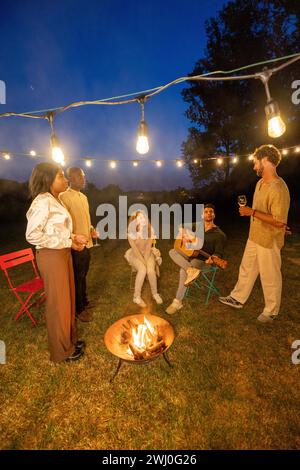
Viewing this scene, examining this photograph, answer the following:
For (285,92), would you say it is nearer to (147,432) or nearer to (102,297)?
(102,297)

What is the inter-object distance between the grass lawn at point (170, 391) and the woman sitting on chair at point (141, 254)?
0.63 meters

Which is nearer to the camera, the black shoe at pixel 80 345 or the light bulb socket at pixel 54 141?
the black shoe at pixel 80 345

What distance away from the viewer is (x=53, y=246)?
2686 mm

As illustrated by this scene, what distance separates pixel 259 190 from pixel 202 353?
2.53 meters

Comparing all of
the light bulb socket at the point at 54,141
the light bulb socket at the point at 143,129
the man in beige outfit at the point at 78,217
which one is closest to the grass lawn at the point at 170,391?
the man in beige outfit at the point at 78,217

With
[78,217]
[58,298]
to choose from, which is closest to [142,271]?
[78,217]

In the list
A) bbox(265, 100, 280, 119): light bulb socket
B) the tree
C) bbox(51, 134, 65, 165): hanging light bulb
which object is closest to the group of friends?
bbox(51, 134, 65, 165): hanging light bulb

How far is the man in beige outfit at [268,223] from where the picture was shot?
333 cm

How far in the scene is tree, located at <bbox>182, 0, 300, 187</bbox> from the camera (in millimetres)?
14219

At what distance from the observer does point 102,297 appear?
496 cm

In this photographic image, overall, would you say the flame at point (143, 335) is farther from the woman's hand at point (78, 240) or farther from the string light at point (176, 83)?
the string light at point (176, 83)

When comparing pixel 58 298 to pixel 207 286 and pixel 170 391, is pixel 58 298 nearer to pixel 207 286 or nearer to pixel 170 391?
pixel 170 391

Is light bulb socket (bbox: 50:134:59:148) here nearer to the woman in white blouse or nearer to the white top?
the woman in white blouse

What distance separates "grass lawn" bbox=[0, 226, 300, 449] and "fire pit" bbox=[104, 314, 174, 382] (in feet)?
1.09
